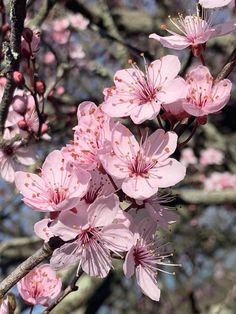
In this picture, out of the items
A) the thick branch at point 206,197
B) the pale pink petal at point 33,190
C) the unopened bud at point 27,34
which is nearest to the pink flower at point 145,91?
the pale pink petal at point 33,190

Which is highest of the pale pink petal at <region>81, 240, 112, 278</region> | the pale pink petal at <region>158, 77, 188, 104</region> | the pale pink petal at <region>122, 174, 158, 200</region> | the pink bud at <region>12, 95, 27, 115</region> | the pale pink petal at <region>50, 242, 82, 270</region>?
the pale pink petal at <region>158, 77, 188, 104</region>

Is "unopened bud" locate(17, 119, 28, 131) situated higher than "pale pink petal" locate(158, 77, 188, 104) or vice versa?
"pale pink petal" locate(158, 77, 188, 104)

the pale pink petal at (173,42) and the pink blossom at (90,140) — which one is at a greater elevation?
the pale pink petal at (173,42)

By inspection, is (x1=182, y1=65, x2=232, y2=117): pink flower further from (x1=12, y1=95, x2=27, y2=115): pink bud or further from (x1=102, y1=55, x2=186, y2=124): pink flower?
(x1=12, y1=95, x2=27, y2=115): pink bud

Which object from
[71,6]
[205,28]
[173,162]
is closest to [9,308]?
[173,162]

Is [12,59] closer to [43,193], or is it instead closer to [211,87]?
[43,193]

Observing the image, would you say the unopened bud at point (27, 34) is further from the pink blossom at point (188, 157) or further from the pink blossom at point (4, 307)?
the pink blossom at point (188, 157)

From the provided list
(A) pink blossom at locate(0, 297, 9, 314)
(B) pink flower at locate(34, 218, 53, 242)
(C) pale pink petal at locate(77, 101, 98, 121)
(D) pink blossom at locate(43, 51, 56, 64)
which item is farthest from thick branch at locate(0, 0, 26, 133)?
(D) pink blossom at locate(43, 51, 56, 64)
